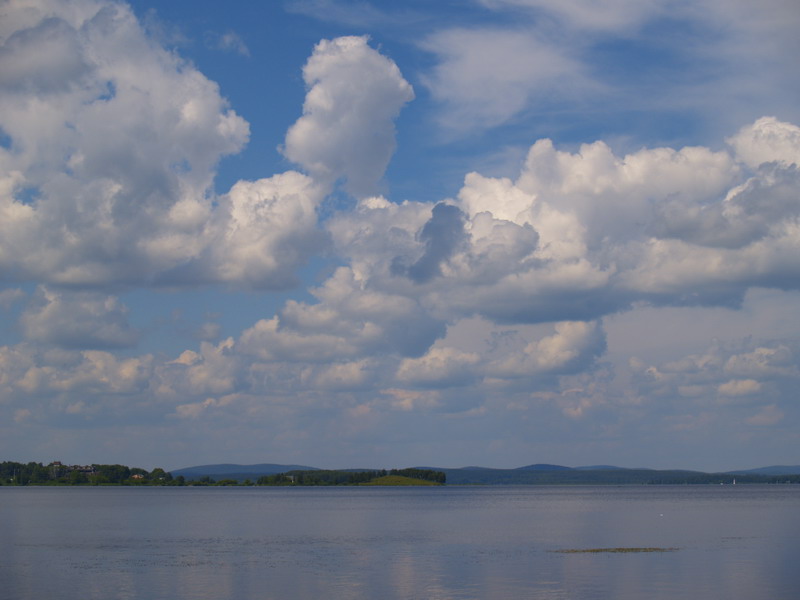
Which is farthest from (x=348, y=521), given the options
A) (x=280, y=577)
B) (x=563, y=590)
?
(x=563, y=590)

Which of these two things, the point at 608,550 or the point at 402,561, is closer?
the point at 402,561

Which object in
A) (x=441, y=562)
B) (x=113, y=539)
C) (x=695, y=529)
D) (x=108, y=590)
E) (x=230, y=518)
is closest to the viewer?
(x=108, y=590)

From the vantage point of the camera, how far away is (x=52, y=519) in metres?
132

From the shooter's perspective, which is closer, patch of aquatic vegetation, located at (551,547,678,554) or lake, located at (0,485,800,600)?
lake, located at (0,485,800,600)

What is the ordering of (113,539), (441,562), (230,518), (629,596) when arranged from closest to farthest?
(629,596), (441,562), (113,539), (230,518)

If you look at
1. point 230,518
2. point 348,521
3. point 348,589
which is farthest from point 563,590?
point 230,518

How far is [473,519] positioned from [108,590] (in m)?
83.0

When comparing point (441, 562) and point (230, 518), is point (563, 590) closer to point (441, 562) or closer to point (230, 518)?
point (441, 562)

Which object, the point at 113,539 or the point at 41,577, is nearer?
the point at 41,577

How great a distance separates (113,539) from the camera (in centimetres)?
9212

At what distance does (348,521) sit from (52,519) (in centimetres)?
4170

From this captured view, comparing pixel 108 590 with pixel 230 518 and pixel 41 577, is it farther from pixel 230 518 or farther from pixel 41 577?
pixel 230 518

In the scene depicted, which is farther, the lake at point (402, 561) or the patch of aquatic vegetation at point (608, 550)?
the patch of aquatic vegetation at point (608, 550)

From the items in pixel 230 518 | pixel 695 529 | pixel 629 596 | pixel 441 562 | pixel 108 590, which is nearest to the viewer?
pixel 629 596
